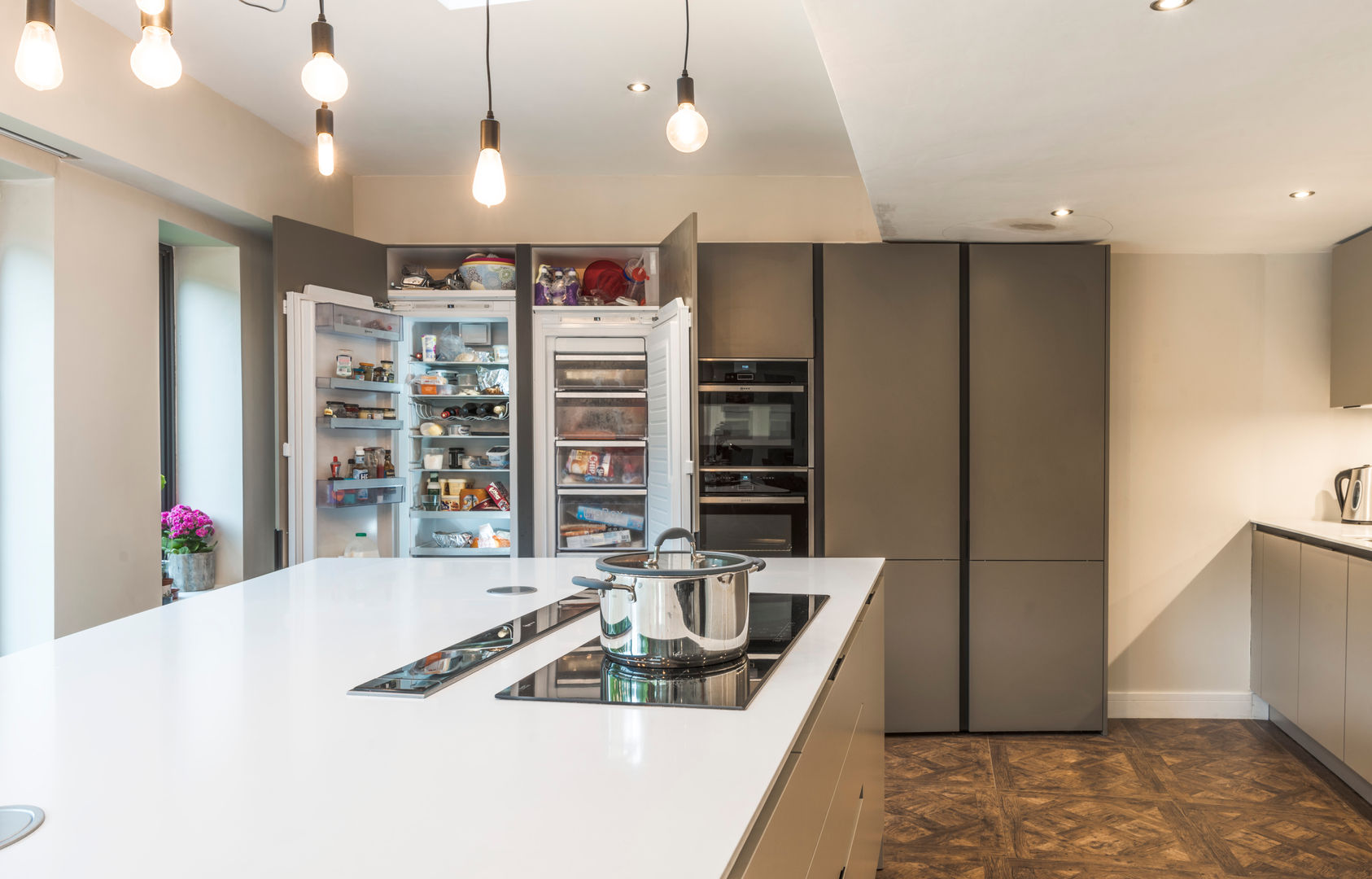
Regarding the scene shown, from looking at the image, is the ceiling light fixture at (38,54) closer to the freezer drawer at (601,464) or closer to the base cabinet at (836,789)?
the base cabinet at (836,789)

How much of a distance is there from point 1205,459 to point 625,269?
9.40 ft

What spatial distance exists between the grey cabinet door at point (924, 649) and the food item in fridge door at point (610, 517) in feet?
3.81

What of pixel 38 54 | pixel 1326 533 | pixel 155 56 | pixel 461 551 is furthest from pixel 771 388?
pixel 38 54

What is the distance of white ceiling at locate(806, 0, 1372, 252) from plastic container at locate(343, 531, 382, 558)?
2638 millimetres

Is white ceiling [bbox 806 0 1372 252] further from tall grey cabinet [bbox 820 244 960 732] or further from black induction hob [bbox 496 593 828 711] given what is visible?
black induction hob [bbox 496 593 828 711]

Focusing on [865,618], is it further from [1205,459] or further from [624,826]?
[1205,459]

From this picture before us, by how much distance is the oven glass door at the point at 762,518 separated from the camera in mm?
3768

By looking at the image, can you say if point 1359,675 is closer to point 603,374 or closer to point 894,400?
point 894,400

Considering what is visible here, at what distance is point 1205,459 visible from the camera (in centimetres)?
401

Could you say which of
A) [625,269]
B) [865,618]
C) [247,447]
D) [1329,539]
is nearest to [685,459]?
[625,269]

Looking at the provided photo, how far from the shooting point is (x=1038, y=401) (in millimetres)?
3713

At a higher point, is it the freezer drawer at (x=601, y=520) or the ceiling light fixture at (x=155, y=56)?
the ceiling light fixture at (x=155, y=56)

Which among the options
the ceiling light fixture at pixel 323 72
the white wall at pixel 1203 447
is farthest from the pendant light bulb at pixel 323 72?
the white wall at pixel 1203 447

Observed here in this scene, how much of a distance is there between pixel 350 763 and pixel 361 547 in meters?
3.12
